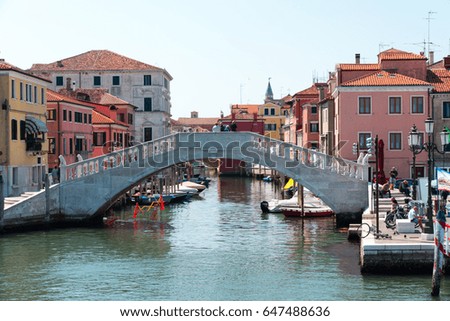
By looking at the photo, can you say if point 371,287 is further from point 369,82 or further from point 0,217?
point 369,82

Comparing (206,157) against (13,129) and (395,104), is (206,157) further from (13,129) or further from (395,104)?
(395,104)

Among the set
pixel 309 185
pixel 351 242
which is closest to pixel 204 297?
pixel 351 242

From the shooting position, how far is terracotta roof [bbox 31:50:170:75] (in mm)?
74438

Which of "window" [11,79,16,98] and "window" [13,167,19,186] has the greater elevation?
"window" [11,79,16,98]

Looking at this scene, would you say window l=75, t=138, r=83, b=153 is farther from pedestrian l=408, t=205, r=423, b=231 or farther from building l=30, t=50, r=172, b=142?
pedestrian l=408, t=205, r=423, b=231

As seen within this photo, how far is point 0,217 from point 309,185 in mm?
11485

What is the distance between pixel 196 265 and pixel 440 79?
2298 cm

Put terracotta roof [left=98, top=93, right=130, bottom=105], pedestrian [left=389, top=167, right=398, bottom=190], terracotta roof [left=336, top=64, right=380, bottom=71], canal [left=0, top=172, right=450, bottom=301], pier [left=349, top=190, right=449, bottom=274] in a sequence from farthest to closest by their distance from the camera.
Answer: terracotta roof [left=98, top=93, right=130, bottom=105]
terracotta roof [left=336, top=64, right=380, bottom=71]
pedestrian [left=389, top=167, right=398, bottom=190]
pier [left=349, top=190, right=449, bottom=274]
canal [left=0, top=172, right=450, bottom=301]

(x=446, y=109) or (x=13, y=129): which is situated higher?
(x=446, y=109)

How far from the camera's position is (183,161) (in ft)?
113

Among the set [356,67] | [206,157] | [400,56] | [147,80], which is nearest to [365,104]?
[356,67]

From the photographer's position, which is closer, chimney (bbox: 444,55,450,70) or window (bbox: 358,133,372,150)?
window (bbox: 358,133,372,150)

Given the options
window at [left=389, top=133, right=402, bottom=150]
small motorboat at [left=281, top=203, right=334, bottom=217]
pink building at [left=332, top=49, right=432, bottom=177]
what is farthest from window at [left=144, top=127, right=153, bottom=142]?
small motorboat at [left=281, top=203, right=334, bottom=217]

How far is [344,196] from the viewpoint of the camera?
109 ft
